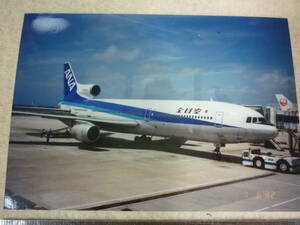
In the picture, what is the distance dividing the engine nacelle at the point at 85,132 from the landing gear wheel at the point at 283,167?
2102 millimetres

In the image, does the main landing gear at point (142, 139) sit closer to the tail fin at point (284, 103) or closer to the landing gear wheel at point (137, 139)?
the landing gear wheel at point (137, 139)

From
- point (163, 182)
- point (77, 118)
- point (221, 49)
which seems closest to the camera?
point (163, 182)

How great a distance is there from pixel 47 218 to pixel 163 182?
3.94ft

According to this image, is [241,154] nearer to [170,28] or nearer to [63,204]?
[170,28]

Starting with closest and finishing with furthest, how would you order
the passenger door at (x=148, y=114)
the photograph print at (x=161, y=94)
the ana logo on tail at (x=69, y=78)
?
1. the photograph print at (x=161, y=94)
2. the ana logo on tail at (x=69, y=78)
3. the passenger door at (x=148, y=114)

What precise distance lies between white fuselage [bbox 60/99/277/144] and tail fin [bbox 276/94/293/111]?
25cm

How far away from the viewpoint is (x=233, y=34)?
8.39 ft

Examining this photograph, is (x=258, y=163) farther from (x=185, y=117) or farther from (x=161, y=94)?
(x=161, y=94)

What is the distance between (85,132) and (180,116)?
1122 mm

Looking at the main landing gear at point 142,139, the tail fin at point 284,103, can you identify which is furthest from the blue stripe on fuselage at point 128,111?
the tail fin at point 284,103

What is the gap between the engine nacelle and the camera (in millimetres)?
2582

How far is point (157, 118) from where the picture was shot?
9.02 feet

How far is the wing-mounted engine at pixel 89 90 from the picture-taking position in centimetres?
253

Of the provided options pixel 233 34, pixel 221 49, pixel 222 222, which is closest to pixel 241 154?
pixel 222 222
